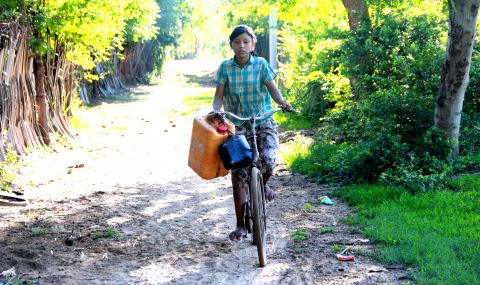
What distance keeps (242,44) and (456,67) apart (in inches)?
150

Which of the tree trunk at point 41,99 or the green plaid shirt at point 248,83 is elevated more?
the green plaid shirt at point 248,83

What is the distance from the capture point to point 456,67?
866cm

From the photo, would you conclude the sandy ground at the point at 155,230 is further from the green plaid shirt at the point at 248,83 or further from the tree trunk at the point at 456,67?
the tree trunk at the point at 456,67

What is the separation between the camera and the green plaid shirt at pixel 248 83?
623cm

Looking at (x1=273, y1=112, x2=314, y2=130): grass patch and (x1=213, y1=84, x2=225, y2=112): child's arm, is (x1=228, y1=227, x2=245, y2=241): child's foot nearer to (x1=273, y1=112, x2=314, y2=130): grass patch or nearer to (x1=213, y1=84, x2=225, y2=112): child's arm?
(x1=213, y1=84, x2=225, y2=112): child's arm

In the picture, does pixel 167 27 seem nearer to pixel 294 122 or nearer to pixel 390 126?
pixel 294 122

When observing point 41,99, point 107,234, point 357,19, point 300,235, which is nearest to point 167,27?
point 41,99

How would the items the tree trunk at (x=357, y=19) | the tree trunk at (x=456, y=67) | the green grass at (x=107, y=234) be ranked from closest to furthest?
the green grass at (x=107, y=234) → the tree trunk at (x=456, y=67) → the tree trunk at (x=357, y=19)

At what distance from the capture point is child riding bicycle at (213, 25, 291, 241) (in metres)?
6.12

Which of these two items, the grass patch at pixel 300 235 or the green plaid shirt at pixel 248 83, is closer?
the green plaid shirt at pixel 248 83

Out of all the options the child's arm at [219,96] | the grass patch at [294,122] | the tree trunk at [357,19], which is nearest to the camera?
the child's arm at [219,96]

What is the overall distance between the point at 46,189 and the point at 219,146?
4.82m

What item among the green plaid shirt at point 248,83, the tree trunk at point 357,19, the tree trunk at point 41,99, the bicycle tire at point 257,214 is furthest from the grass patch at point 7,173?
the tree trunk at point 357,19

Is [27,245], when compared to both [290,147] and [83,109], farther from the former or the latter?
[83,109]
